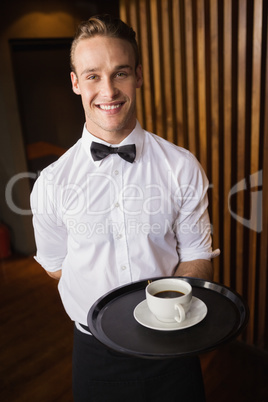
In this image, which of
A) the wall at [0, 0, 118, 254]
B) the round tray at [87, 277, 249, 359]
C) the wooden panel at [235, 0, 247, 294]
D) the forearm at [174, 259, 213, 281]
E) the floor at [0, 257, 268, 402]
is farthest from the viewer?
the wall at [0, 0, 118, 254]

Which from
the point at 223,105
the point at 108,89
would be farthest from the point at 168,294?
the point at 223,105

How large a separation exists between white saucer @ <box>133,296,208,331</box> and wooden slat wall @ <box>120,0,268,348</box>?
1.29m

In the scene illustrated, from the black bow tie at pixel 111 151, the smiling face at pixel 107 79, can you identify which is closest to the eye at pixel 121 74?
the smiling face at pixel 107 79

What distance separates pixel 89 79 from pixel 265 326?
1880mm

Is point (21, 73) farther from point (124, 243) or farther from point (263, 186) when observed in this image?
point (124, 243)

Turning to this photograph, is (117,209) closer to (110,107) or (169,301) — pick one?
(110,107)

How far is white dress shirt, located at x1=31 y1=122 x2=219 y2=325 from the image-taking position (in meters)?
1.40

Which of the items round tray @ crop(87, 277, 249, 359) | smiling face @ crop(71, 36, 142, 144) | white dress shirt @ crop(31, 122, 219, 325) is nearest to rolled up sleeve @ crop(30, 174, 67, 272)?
white dress shirt @ crop(31, 122, 219, 325)

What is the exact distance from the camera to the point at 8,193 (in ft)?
14.6

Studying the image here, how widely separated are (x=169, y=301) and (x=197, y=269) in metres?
0.45

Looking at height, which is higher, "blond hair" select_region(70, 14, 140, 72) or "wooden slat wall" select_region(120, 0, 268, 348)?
"blond hair" select_region(70, 14, 140, 72)

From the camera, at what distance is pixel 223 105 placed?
2.37m

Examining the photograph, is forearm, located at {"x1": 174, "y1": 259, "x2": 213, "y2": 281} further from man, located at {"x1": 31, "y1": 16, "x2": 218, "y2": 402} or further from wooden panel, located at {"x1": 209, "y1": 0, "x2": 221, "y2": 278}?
wooden panel, located at {"x1": 209, "y1": 0, "x2": 221, "y2": 278}

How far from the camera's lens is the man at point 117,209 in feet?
4.48
